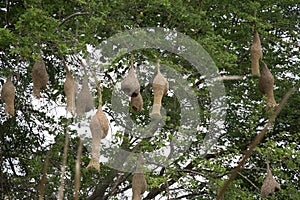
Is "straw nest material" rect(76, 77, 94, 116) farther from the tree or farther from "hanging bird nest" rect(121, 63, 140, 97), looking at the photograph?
the tree

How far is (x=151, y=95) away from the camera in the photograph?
22.2ft

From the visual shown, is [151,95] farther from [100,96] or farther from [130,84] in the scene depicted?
[100,96]

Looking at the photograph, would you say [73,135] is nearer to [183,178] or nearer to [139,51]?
[183,178]

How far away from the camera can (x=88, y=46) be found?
19.9ft

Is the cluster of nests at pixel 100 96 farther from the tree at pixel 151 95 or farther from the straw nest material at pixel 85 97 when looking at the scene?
the tree at pixel 151 95

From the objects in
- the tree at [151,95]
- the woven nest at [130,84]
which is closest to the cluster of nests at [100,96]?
the woven nest at [130,84]

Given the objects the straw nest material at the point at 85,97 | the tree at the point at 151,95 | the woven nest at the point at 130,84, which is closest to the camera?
the straw nest material at the point at 85,97

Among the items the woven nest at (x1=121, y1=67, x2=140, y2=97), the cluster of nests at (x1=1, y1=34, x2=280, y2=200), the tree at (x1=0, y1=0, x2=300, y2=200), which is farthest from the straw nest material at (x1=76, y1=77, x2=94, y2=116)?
the tree at (x1=0, y1=0, x2=300, y2=200)

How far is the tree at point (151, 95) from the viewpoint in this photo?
580 centimetres

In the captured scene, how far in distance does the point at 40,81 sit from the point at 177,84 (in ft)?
10.9

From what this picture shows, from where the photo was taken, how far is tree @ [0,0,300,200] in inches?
229

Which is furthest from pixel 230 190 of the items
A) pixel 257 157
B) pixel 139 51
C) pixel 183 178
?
pixel 139 51

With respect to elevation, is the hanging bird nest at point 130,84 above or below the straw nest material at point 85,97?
above

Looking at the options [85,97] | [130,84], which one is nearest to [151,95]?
[130,84]
